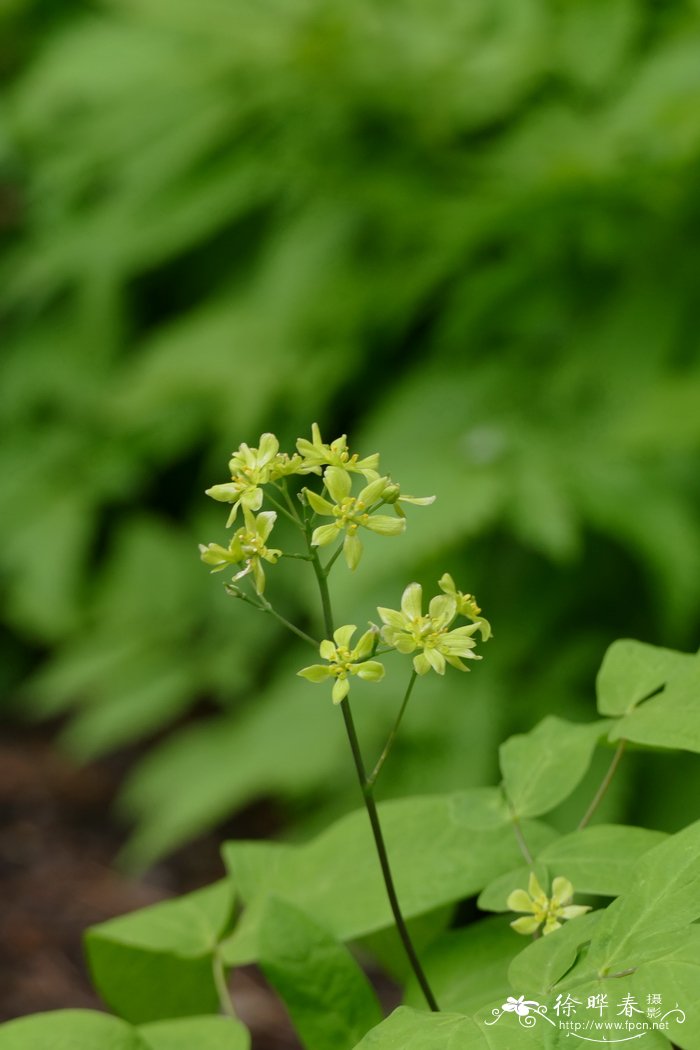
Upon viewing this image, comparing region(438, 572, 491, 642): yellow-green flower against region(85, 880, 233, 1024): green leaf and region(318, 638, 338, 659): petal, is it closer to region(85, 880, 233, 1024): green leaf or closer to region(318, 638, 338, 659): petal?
region(318, 638, 338, 659): petal

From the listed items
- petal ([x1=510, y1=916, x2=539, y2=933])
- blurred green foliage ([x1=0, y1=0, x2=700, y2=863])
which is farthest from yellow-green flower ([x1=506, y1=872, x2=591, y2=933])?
blurred green foliage ([x1=0, y1=0, x2=700, y2=863])

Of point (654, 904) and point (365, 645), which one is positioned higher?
point (365, 645)

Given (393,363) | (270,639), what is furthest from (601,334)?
(270,639)

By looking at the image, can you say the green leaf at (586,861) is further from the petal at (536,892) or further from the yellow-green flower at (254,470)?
the yellow-green flower at (254,470)

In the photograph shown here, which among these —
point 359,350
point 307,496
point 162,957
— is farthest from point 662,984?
point 359,350

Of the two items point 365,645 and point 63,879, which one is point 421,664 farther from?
point 63,879

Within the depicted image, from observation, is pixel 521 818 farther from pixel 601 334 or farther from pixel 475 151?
pixel 475 151

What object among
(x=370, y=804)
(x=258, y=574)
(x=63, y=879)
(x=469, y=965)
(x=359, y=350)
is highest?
(x=359, y=350)
